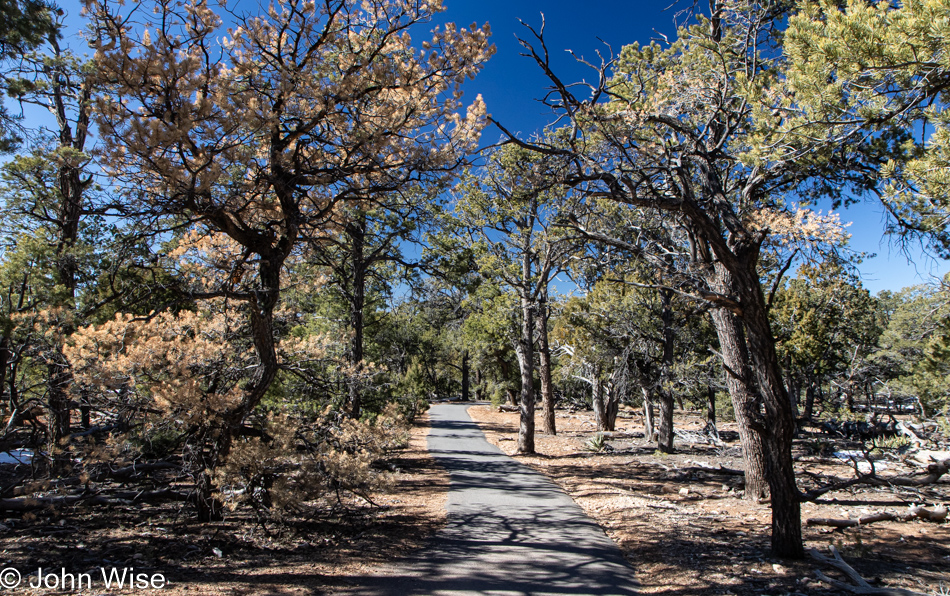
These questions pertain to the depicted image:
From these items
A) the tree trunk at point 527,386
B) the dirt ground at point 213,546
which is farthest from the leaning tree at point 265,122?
the tree trunk at point 527,386

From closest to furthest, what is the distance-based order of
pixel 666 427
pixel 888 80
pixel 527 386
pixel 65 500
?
pixel 888 80
pixel 65 500
pixel 527 386
pixel 666 427

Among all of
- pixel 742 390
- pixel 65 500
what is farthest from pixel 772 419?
pixel 65 500

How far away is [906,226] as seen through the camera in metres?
5.58

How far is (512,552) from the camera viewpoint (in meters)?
5.61

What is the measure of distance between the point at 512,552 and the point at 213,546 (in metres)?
3.54

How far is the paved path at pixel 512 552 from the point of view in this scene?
4617 millimetres

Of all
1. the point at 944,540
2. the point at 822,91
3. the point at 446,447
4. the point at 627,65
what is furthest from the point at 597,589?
the point at 446,447

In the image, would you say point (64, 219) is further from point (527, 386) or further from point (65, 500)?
Result: point (527, 386)

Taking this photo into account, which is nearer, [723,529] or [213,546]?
[213,546]

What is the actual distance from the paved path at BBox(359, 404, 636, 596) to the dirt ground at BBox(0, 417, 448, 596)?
0.43 metres

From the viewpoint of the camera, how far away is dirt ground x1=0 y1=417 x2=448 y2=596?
456 centimetres

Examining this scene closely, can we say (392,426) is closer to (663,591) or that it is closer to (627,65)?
(663,591)

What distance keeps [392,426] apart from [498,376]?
26.8 metres

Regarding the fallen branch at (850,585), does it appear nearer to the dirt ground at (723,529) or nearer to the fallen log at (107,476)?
the dirt ground at (723,529)
